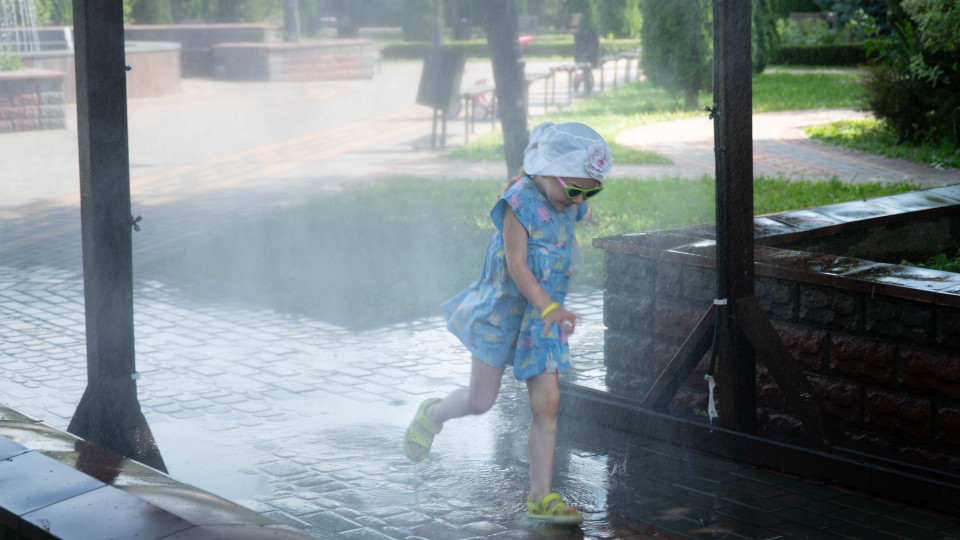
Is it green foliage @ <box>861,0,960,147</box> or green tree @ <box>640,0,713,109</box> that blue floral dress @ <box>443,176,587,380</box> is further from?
green tree @ <box>640,0,713,109</box>

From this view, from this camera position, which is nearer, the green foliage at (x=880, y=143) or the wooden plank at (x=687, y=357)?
the wooden plank at (x=687, y=357)

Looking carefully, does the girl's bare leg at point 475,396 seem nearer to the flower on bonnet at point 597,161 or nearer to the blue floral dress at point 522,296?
the blue floral dress at point 522,296

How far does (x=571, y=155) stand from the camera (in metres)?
3.69

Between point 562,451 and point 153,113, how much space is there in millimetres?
16851

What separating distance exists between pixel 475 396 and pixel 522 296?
435 millimetres

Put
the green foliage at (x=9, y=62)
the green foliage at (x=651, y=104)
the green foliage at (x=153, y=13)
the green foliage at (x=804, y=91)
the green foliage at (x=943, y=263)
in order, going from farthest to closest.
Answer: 1. the green foliage at (x=153, y=13)
2. the green foliage at (x=804, y=91)
3. the green foliage at (x=9, y=62)
4. the green foliage at (x=651, y=104)
5. the green foliage at (x=943, y=263)

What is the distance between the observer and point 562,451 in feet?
15.0

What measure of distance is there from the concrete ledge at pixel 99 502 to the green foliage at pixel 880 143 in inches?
439

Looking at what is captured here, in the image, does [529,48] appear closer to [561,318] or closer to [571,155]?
[571,155]

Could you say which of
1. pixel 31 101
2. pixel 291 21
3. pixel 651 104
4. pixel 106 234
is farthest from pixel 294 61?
pixel 106 234

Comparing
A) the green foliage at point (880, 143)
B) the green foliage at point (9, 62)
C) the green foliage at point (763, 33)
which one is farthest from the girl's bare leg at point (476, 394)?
the green foliage at point (763, 33)

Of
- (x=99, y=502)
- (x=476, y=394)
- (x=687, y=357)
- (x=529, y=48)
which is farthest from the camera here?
(x=529, y=48)

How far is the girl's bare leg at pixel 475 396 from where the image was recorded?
3.93 metres

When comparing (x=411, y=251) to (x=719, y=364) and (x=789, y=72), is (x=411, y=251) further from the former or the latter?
(x=789, y=72)
